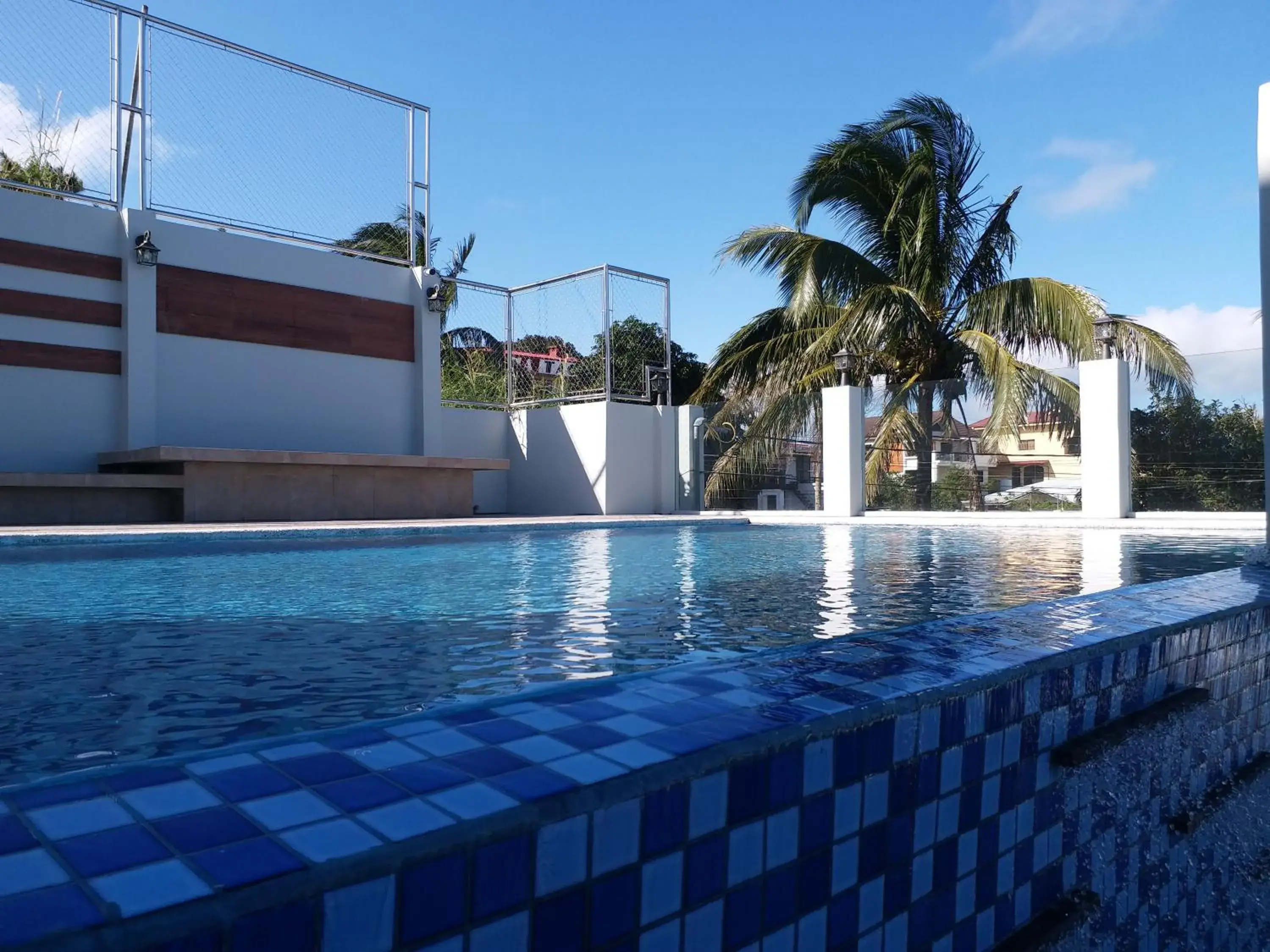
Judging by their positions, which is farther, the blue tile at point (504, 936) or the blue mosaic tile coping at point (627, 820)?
the blue tile at point (504, 936)

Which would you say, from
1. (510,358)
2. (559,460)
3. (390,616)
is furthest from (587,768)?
(510,358)

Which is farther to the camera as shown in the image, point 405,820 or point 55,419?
point 55,419

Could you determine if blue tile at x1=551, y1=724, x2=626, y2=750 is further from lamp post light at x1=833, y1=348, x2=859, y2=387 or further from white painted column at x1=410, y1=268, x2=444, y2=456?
white painted column at x1=410, y1=268, x2=444, y2=456

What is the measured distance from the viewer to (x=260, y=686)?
2.44m

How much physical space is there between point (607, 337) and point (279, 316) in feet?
16.3

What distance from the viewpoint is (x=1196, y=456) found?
1197cm

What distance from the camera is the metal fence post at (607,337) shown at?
48.6ft

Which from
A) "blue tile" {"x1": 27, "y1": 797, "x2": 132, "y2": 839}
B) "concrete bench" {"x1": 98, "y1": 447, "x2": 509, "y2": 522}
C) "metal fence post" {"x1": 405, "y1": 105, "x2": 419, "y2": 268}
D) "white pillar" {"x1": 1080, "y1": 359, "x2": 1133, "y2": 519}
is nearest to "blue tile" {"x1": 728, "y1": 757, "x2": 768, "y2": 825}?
"blue tile" {"x1": 27, "y1": 797, "x2": 132, "y2": 839}

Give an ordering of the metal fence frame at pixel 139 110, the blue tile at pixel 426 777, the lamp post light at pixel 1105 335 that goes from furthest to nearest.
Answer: the lamp post light at pixel 1105 335 → the metal fence frame at pixel 139 110 → the blue tile at pixel 426 777

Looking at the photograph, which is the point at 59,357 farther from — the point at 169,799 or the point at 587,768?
the point at 587,768

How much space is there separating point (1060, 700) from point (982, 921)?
0.47 m

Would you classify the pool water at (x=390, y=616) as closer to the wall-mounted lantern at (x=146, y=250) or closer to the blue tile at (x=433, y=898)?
the blue tile at (x=433, y=898)

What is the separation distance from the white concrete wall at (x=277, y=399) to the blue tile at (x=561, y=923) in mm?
12804

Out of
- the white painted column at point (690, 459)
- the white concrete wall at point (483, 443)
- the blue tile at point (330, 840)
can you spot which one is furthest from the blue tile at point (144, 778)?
the white painted column at point (690, 459)
